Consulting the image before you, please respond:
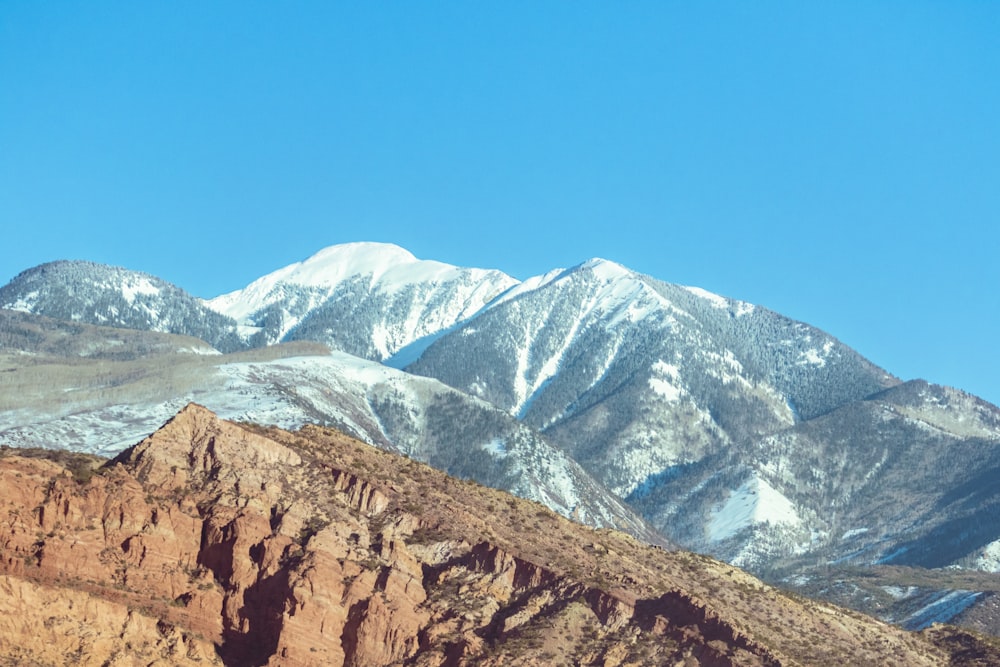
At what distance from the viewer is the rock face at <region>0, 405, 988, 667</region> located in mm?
68375

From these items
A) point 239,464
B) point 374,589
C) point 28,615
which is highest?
point 239,464

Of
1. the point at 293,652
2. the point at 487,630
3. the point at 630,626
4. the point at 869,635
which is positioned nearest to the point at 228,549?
the point at 293,652

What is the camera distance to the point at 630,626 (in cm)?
7644

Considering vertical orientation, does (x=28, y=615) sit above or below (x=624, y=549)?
below

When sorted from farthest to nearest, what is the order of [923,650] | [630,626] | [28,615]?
[923,650] < [630,626] < [28,615]

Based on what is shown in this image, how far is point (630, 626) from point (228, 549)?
17.8m

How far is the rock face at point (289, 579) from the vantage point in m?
68.4

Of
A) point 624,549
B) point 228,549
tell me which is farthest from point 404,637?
point 624,549

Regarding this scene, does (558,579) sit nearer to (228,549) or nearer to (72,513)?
(228,549)

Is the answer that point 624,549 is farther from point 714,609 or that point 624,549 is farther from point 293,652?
point 293,652

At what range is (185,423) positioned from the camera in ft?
265

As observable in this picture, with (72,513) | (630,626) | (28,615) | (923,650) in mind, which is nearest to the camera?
→ (28,615)

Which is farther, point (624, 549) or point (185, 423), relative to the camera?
point (624, 549)

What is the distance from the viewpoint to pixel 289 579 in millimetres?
71750
